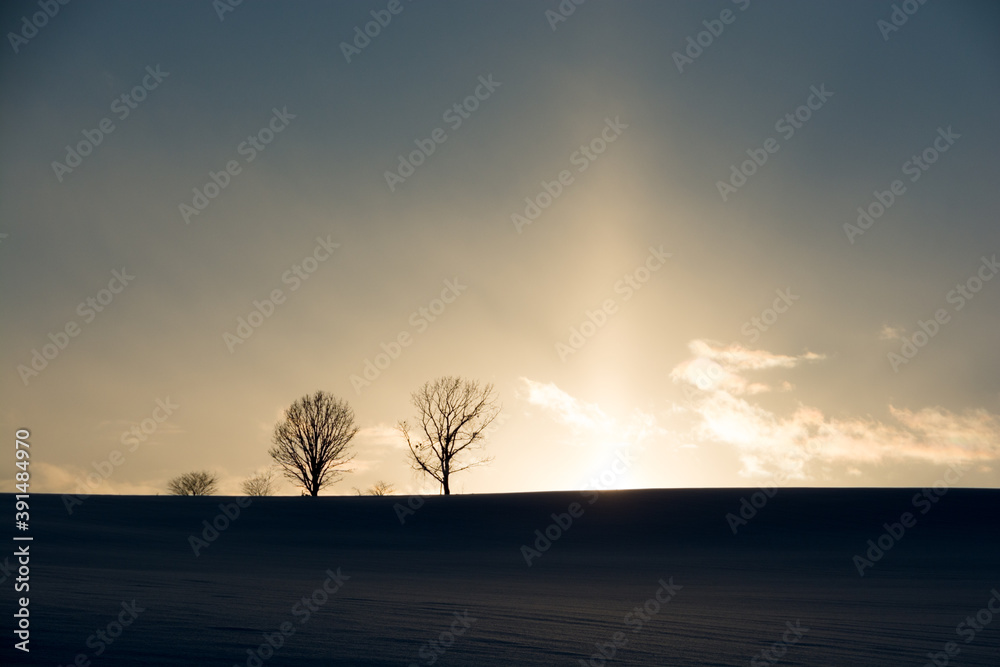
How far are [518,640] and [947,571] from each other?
18.0 meters

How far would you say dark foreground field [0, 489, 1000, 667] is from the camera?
6.98 m

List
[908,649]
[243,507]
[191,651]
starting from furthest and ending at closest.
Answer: [243,507] < [908,649] < [191,651]

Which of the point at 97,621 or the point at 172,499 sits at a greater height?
the point at 172,499

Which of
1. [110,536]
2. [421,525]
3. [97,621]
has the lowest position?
[97,621]

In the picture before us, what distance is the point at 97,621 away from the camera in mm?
7066

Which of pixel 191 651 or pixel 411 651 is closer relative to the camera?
pixel 191 651

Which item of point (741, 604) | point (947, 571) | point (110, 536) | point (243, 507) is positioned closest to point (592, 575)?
point (741, 604)

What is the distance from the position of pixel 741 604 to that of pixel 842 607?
176 centimetres

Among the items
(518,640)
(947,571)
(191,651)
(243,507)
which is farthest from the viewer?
(243,507)

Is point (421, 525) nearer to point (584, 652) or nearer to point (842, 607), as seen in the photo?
point (842, 607)

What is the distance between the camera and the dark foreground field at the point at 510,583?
275 inches

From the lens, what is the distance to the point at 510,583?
15297 mm

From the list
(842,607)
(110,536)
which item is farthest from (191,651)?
(110,536)

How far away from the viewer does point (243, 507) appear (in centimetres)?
3247
